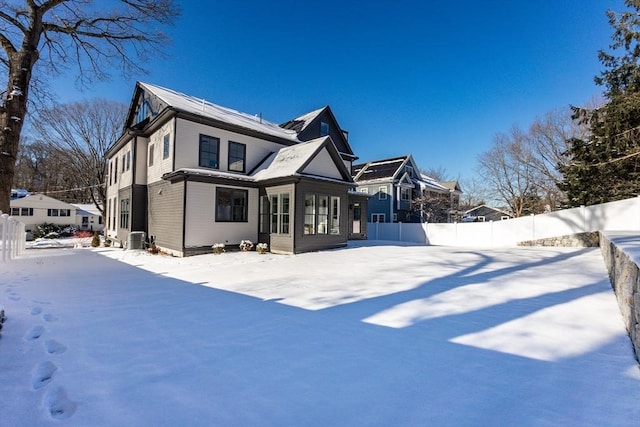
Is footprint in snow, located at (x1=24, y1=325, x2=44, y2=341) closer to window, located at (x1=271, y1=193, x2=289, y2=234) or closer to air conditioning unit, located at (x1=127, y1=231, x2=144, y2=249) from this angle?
window, located at (x1=271, y1=193, x2=289, y2=234)

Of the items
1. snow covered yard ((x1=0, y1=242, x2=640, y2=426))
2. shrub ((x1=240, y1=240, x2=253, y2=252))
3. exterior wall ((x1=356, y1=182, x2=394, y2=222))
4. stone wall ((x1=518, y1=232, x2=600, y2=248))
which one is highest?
exterior wall ((x1=356, y1=182, x2=394, y2=222))

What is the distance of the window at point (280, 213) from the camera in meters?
12.4

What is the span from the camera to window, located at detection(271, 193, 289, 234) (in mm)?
12414

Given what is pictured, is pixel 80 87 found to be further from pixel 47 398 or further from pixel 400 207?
pixel 400 207

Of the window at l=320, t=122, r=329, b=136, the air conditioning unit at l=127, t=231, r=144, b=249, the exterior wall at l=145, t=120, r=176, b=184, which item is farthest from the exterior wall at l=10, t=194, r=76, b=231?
the window at l=320, t=122, r=329, b=136

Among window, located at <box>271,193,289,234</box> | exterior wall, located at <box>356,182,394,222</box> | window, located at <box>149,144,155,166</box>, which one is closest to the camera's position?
window, located at <box>271,193,289,234</box>

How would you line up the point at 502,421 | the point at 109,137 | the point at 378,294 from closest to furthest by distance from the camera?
the point at 502,421 < the point at 378,294 < the point at 109,137

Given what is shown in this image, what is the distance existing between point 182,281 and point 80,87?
23.7 feet

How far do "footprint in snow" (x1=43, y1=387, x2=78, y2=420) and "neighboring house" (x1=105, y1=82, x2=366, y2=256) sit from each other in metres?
9.15

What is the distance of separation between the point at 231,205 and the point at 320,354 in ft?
33.6

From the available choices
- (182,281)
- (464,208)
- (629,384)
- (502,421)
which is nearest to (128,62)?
(182,281)

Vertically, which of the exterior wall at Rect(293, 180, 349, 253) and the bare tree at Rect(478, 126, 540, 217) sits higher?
the bare tree at Rect(478, 126, 540, 217)

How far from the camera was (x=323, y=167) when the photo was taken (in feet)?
43.4

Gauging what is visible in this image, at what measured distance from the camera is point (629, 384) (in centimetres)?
266
